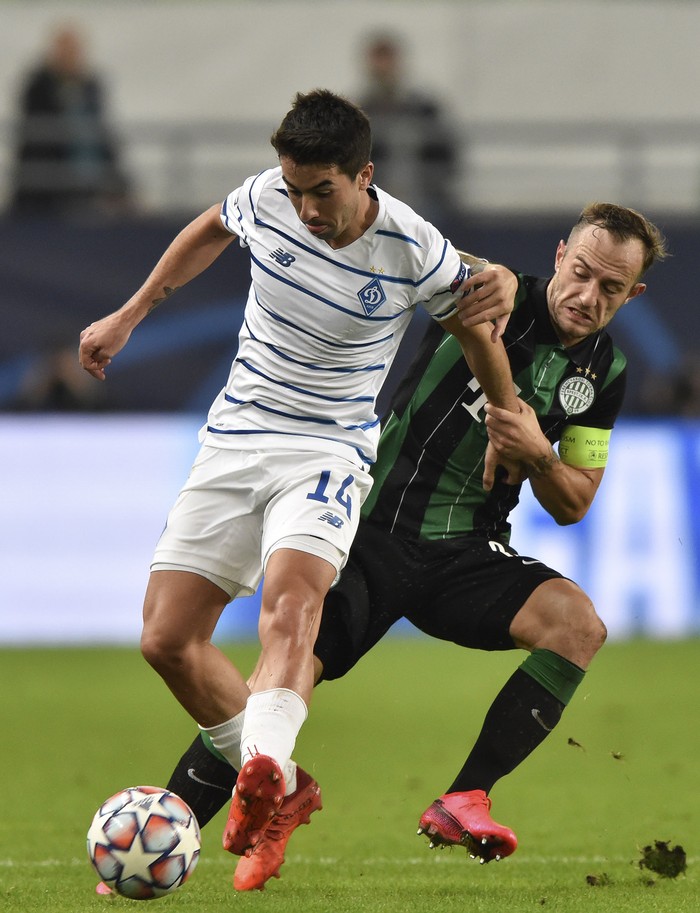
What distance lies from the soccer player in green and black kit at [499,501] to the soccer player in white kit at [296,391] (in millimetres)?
324

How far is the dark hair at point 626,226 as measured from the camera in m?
5.51

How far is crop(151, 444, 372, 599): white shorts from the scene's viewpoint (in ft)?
16.3

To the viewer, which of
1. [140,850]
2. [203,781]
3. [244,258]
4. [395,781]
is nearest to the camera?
[140,850]

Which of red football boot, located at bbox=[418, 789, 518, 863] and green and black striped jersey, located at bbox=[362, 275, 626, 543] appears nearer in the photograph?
red football boot, located at bbox=[418, 789, 518, 863]

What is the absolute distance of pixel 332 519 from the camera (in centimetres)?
490

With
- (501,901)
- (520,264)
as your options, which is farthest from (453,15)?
(501,901)

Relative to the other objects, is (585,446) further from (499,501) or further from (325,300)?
(325,300)

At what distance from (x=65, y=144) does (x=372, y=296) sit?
8.77 m

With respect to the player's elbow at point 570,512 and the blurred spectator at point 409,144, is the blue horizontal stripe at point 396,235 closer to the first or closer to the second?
the player's elbow at point 570,512

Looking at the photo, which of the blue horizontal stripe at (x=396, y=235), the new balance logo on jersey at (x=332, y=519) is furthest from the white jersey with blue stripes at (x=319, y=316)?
the new balance logo on jersey at (x=332, y=519)

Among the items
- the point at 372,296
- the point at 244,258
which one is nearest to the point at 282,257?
the point at 372,296

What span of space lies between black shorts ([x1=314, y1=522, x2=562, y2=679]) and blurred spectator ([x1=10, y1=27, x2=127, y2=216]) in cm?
821

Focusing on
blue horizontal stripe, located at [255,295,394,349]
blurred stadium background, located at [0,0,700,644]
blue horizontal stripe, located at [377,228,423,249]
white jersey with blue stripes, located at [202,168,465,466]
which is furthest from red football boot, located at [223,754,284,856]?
blurred stadium background, located at [0,0,700,644]

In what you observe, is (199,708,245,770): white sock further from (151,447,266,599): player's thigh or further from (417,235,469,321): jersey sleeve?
(417,235,469,321): jersey sleeve
